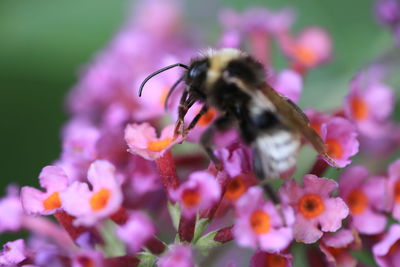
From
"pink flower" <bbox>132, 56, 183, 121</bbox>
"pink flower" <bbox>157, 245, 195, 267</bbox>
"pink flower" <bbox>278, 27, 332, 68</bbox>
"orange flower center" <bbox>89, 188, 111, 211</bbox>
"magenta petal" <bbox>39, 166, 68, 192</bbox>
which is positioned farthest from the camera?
"pink flower" <bbox>278, 27, 332, 68</bbox>

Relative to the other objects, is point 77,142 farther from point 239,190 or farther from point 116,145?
point 239,190

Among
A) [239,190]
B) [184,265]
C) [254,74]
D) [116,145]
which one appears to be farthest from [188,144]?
[184,265]

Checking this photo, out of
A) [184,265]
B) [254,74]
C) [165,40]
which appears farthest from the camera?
[165,40]

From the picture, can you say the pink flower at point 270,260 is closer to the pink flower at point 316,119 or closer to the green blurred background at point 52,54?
the pink flower at point 316,119

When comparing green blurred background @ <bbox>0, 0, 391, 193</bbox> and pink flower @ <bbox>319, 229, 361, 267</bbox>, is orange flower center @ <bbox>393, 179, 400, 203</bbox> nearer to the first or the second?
pink flower @ <bbox>319, 229, 361, 267</bbox>

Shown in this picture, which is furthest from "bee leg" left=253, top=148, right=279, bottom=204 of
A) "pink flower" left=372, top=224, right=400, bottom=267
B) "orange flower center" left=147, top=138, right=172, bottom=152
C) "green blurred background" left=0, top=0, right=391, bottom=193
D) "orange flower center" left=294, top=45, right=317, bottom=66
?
"green blurred background" left=0, top=0, right=391, bottom=193

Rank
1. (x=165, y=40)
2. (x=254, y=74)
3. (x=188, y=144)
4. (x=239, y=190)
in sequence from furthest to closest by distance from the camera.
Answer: (x=165, y=40) → (x=188, y=144) → (x=239, y=190) → (x=254, y=74)

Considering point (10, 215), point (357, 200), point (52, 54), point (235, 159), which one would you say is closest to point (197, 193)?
point (235, 159)
